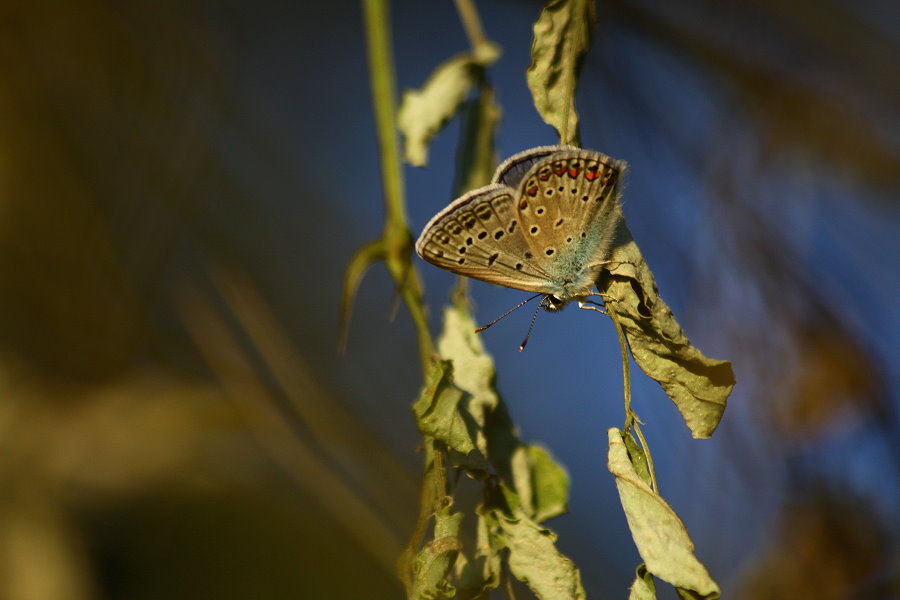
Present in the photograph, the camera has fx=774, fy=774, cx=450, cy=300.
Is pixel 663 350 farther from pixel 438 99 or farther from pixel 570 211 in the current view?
pixel 438 99

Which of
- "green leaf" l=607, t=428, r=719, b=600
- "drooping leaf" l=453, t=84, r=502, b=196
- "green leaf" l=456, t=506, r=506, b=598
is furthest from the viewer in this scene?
"drooping leaf" l=453, t=84, r=502, b=196

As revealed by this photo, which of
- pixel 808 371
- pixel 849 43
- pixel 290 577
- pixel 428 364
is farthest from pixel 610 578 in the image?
pixel 428 364

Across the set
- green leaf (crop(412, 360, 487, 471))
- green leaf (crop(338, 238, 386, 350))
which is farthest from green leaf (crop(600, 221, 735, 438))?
green leaf (crop(338, 238, 386, 350))

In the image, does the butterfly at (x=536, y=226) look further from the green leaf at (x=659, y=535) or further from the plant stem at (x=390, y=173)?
the green leaf at (x=659, y=535)

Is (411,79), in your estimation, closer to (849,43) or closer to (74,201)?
(74,201)

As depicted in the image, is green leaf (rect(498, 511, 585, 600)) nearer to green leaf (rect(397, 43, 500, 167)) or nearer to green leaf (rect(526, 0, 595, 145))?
green leaf (rect(526, 0, 595, 145))

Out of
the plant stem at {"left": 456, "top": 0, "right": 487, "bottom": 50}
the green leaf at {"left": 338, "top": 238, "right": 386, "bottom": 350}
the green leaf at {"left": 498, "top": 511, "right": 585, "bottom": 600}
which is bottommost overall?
the green leaf at {"left": 498, "top": 511, "right": 585, "bottom": 600}
